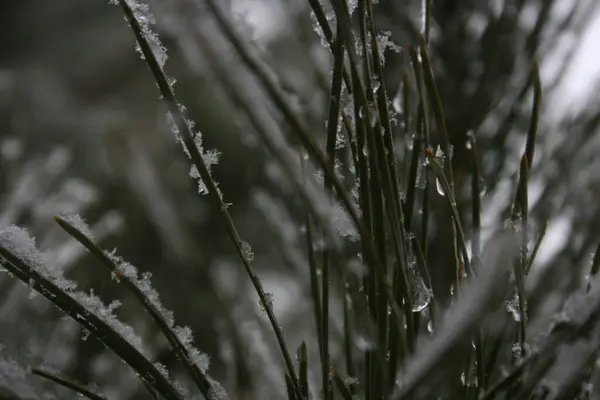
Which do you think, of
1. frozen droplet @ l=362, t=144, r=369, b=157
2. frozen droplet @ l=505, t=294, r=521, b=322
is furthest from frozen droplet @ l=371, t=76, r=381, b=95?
frozen droplet @ l=505, t=294, r=521, b=322

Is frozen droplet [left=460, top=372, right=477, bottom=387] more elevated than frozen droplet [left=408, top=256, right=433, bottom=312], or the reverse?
frozen droplet [left=408, top=256, right=433, bottom=312]

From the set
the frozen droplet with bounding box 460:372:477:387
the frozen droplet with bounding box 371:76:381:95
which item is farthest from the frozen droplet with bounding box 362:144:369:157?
the frozen droplet with bounding box 460:372:477:387

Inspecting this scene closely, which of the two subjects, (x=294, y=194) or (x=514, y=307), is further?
(x=294, y=194)

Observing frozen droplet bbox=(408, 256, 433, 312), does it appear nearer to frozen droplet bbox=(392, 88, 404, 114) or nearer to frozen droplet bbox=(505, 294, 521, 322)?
frozen droplet bbox=(505, 294, 521, 322)

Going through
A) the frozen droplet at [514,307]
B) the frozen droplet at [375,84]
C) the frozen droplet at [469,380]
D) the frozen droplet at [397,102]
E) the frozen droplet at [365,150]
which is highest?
the frozen droplet at [397,102]

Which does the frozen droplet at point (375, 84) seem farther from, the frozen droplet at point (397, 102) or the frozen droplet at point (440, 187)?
the frozen droplet at point (397, 102)

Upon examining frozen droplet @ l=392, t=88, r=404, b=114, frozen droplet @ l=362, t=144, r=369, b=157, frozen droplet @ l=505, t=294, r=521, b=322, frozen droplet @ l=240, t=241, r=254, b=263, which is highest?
frozen droplet @ l=392, t=88, r=404, b=114

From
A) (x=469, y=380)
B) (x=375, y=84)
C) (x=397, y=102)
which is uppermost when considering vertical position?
(x=397, y=102)

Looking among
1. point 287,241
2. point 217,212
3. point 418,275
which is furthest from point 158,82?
point 287,241

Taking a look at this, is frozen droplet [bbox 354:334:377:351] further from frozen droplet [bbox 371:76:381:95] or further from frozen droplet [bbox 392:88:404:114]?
frozen droplet [bbox 392:88:404:114]

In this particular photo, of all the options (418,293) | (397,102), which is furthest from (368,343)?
(397,102)

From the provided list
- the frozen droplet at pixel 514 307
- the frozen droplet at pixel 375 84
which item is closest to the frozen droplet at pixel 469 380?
the frozen droplet at pixel 514 307

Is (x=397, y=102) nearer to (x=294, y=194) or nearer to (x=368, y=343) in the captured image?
(x=294, y=194)

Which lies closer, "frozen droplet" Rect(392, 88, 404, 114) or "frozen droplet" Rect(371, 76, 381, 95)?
"frozen droplet" Rect(371, 76, 381, 95)
